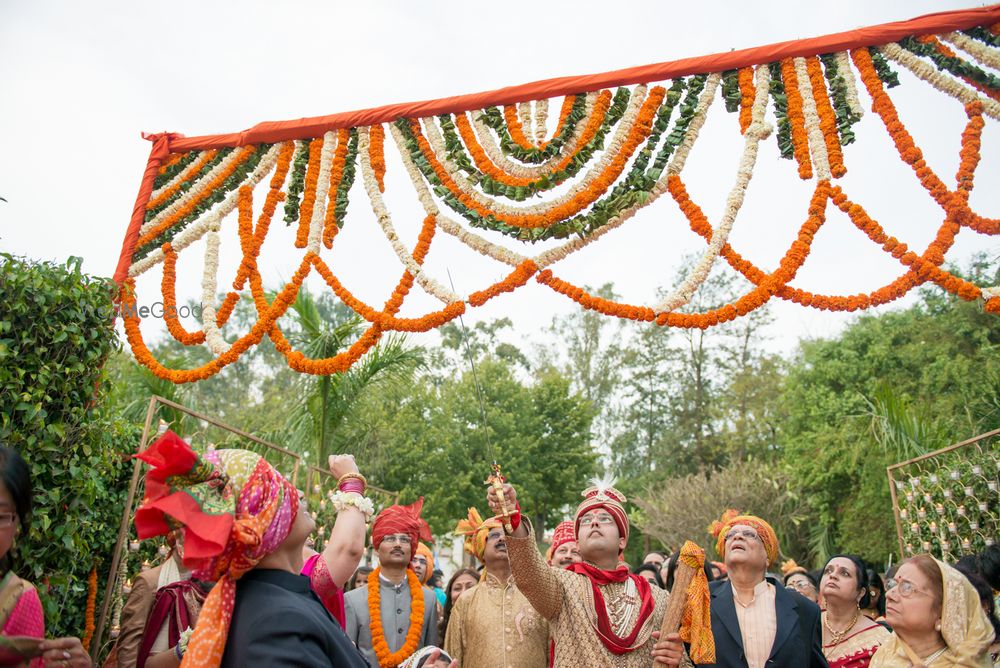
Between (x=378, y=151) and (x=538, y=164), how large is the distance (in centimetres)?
120

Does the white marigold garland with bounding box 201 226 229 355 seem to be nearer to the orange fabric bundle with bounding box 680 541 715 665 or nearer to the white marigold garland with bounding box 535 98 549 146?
the white marigold garland with bounding box 535 98 549 146

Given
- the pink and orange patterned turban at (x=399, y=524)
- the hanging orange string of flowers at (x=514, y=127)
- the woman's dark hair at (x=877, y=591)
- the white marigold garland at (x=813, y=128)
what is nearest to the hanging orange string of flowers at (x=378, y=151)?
the hanging orange string of flowers at (x=514, y=127)

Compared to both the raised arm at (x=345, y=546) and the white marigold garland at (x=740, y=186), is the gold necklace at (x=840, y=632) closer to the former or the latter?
the white marigold garland at (x=740, y=186)

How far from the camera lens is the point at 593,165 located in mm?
5047

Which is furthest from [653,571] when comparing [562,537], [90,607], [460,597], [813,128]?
[90,607]

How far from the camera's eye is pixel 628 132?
16.5ft

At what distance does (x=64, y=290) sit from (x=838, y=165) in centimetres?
429

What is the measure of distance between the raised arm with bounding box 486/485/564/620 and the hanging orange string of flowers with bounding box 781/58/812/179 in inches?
108

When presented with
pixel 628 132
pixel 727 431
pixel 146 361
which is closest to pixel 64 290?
pixel 146 361

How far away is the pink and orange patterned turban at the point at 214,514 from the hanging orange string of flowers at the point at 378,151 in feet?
12.5

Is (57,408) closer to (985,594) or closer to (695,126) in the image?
(695,126)

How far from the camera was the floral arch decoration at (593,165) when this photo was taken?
472 cm

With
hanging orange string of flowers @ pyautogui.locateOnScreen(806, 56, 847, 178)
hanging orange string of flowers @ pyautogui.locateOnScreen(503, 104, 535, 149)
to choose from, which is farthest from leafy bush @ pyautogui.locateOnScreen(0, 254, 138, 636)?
hanging orange string of flowers @ pyautogui.locateOnScreen(806, 56, 847, 178)

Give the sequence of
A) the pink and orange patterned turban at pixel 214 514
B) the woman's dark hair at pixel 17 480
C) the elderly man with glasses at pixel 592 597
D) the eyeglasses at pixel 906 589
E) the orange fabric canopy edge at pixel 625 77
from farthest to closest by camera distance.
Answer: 1. the orange fabric canopy edge at pixel 625 77
2. the elderly man with glasses at pixel 592 597
3. the eyeglasses at pixel 906 589
4. the woman's dark hair at pixel 17 480
5. the pink and orange patterned turban at pixel 214 514
